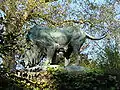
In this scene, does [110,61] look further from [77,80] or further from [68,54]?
[77,80]

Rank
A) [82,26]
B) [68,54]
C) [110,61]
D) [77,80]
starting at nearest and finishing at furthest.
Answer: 1. [77,80]
2. [110,61]
3. [68,54]
4. [82,26]

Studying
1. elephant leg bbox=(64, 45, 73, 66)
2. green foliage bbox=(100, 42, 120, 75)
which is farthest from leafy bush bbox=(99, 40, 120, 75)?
elephant leg bbox=(64, 45, 73, 66)

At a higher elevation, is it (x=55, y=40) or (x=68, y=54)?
(x=55, y=40)

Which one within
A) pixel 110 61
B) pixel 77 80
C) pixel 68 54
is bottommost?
pixel 77 80

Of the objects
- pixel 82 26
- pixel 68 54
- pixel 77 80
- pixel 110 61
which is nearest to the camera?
pixel 77 80

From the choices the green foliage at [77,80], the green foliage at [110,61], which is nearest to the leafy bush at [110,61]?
the green foliage at [110,61]

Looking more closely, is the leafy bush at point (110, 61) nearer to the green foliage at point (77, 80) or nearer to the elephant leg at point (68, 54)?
the green foliage at point (77, 80)

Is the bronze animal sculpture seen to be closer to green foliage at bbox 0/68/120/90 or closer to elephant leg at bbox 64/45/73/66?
elephant leg at bbox 64/45/73/66

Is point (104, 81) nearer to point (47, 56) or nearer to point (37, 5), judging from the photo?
point (47, 56)

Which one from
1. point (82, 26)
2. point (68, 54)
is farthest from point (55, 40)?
point (82, 26)

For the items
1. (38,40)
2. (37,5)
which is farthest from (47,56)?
(37,5)

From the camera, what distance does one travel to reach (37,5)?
18703 mm

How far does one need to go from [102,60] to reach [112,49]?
691 millimetres

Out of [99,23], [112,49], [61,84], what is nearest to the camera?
[61,84]
